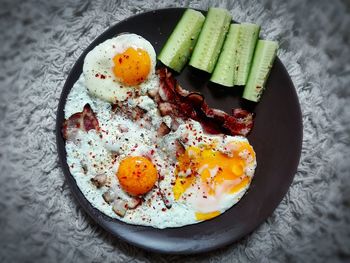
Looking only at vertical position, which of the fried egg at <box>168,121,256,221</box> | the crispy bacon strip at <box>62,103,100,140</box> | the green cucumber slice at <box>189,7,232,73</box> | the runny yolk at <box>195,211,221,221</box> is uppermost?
the green cucumber slice at <box>189,7,232,73</box>

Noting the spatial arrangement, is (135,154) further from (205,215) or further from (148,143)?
(205,215)

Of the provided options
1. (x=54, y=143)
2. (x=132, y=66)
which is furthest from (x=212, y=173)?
(x=54, y=143)

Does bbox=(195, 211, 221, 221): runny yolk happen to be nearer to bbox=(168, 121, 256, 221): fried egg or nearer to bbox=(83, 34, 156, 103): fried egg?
bbox=(168, 121, 256, 221): fried egg

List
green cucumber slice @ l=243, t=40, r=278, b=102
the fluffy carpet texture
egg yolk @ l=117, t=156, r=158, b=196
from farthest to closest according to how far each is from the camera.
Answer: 1. the fluffy carpet texture
2. green cucumber slice @ l=243, t=40, r=278, b=102
3. egg yolk @ l=117, t=156, r=158, b=196

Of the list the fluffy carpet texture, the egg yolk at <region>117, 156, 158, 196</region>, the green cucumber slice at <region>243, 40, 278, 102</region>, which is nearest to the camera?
the egg yolk at <region>117, 156, 158, 196</region>

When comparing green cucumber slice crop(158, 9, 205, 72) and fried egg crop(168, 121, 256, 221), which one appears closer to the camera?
fried egg crop(168, 121, 256, 221)

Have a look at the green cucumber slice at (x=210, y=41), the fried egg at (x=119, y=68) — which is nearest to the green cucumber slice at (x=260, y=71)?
the green cucumber slice at (x=210, y=41)

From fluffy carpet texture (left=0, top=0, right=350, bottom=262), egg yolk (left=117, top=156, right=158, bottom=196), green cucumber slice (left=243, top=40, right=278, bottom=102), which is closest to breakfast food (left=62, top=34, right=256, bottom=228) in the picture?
egg yolk (left=117, top=156, right=158, bottom=196)

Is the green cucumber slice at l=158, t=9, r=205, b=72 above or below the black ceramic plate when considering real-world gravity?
above
